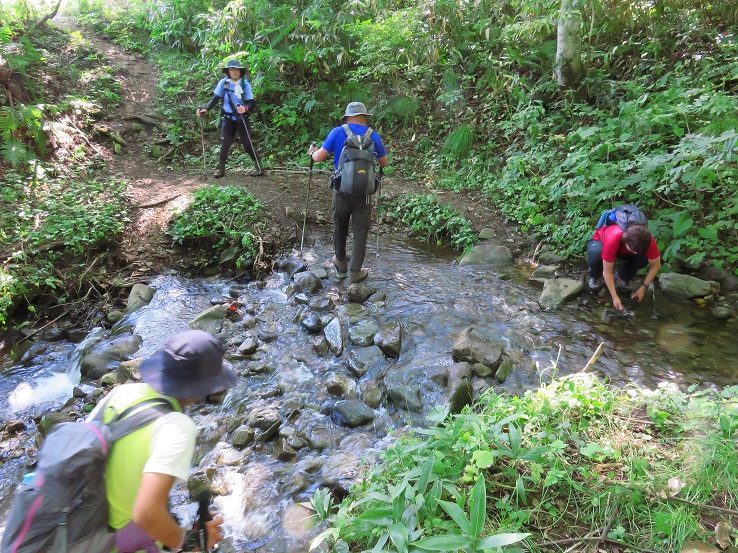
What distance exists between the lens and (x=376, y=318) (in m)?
5.98

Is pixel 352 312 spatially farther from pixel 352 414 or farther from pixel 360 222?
pixel 352 414

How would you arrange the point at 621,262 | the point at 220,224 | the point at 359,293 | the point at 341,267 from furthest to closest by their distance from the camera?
1. the point at 220,224
2. the point at 341,267
3. the point at 359,293
4. the point at 621,262

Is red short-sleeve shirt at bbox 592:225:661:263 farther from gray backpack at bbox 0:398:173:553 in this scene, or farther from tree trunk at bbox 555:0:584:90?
gray backpack at bbox 0:398:173:553

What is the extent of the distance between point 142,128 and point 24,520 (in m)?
10.9

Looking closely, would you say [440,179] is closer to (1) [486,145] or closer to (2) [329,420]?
(1) [486,145]

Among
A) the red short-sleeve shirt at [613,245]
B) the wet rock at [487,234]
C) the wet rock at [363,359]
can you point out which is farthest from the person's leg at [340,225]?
the red short-sleeve shirt at [613,245]

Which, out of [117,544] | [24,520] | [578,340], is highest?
[24,520]

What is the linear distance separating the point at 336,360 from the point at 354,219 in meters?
2.01

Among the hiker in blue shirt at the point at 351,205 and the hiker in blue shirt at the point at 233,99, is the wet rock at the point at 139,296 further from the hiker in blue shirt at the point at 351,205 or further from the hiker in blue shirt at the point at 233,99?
the hiker in blue shirt at the point at 233,99

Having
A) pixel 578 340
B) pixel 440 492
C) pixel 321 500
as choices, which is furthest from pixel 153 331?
pixel 578 340

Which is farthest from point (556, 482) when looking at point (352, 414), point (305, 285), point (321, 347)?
point (305, 285)

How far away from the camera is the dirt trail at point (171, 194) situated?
300 inches

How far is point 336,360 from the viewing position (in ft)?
17.9

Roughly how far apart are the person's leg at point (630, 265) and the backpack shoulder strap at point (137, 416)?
5.78 metres
